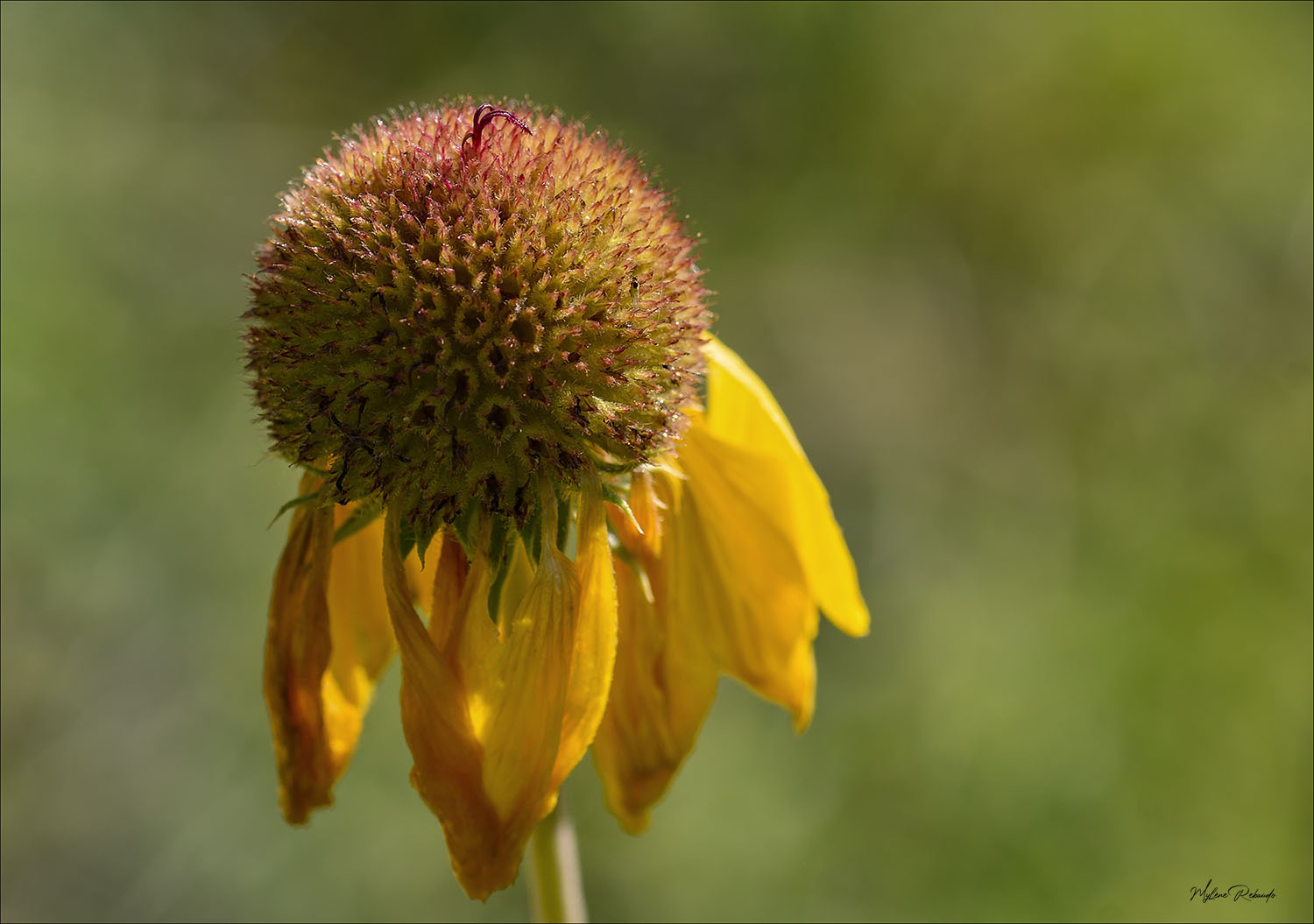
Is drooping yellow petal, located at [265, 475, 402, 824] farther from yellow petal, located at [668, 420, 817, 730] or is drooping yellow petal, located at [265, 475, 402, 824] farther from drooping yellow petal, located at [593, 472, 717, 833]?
yellow petal, located at [668, 420, 817, 730]

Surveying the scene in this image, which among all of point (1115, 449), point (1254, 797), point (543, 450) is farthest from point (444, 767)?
point (1115, 449)

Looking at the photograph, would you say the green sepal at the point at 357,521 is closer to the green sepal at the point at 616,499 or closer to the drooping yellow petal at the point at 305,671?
the drooping yellow petal at the point at 305,671

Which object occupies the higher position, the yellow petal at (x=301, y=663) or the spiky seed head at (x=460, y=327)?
the spiky seed head at (x=460, y=327)

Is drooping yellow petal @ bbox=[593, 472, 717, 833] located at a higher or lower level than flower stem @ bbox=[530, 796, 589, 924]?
higher

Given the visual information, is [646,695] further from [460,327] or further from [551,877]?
[460,327]
